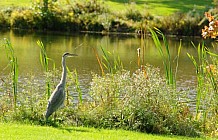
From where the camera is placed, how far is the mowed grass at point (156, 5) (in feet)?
159

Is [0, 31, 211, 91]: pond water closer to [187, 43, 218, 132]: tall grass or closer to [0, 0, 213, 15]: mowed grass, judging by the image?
[0, 0, 213, 15]: mowed grass

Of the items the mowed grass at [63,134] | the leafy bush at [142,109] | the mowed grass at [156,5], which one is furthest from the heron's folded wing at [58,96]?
the mowed grass at [156,5]

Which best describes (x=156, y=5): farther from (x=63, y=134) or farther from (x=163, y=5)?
(x=63, y=134)

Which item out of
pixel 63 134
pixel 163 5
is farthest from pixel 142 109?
pixel 163 5

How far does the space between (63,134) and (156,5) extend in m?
42.7

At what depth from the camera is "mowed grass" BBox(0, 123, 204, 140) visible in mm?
9517

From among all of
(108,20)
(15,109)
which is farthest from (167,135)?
(108,20)

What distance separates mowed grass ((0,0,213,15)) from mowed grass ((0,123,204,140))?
121ft

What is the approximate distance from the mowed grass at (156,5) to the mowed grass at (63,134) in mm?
36994

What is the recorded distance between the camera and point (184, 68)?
1091 inches

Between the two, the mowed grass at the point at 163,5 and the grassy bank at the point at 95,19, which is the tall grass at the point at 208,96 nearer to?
the grassy bank at the point at 95,19

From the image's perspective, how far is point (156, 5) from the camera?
51.4 metres

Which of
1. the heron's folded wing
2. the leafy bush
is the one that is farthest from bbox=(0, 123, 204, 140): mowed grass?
the heron's folded wing

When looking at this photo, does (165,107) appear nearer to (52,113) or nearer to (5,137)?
(52,113)
